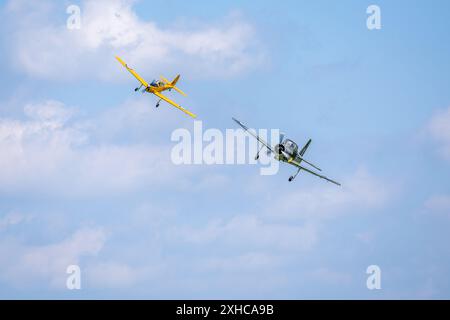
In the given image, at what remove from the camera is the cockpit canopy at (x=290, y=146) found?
14412 cm

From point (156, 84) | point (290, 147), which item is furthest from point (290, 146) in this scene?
point (156, 84)

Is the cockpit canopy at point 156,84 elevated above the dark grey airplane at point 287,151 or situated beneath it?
elevated above

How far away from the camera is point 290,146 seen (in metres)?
145

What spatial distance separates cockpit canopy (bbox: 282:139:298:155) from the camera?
144 meters

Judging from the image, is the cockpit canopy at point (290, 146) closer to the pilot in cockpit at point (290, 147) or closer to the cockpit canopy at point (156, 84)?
the pilot in cockpit at point (290, 147)

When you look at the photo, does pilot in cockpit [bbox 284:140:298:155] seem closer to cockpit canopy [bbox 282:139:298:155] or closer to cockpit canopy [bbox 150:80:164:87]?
cockpit canopy [bbox 282:139:298:155]

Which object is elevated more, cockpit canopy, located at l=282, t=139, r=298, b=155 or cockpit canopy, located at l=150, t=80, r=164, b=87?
cockpit canopy, located at l=150, t=80, r=164, b=87

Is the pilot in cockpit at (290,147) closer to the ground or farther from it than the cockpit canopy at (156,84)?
closer to the ground

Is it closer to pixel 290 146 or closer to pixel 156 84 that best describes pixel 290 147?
pixel 290 146

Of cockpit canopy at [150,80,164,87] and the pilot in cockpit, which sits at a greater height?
cockpit canopy at [150,80,164,87]
